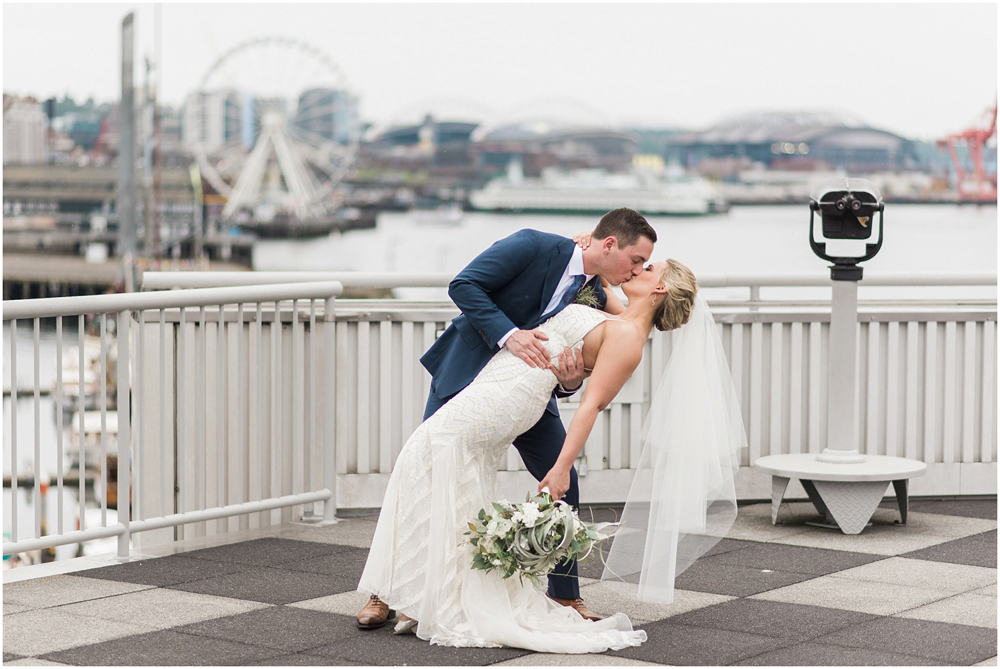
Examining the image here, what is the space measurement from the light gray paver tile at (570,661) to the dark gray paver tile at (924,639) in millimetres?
675

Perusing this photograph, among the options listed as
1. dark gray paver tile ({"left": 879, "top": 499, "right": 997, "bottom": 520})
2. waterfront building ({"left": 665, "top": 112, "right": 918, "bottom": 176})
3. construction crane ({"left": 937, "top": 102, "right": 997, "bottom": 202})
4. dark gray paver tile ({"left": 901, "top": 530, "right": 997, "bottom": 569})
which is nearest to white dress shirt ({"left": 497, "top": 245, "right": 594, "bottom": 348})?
dark gray paver tile ({"left": 901, "top": 530, "right": 997, "bottom": 569})

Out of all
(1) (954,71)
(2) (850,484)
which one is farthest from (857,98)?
(2) (850,484)

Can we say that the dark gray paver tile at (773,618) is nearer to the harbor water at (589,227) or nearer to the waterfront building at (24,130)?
the harbor water at (589,227)

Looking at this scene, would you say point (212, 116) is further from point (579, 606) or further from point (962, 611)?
point (962, 611)

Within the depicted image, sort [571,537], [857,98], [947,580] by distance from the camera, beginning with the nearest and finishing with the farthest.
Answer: [571,537], [947,580], [857,98]

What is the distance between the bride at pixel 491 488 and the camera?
358 cm

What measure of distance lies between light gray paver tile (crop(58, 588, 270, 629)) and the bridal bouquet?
1003mm

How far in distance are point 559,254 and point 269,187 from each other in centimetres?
9599

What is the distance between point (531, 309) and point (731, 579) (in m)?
1.46

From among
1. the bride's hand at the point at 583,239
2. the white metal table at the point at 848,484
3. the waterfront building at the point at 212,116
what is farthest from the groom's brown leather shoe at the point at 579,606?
the waterfront building at the point at 212,116

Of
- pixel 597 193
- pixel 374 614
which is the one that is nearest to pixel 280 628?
pixel 374 614

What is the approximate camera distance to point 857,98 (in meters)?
107

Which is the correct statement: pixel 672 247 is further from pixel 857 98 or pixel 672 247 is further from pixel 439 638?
pixel 439 638

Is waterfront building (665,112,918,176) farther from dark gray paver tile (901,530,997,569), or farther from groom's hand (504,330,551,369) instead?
groom's hand (504,330,551,369)
